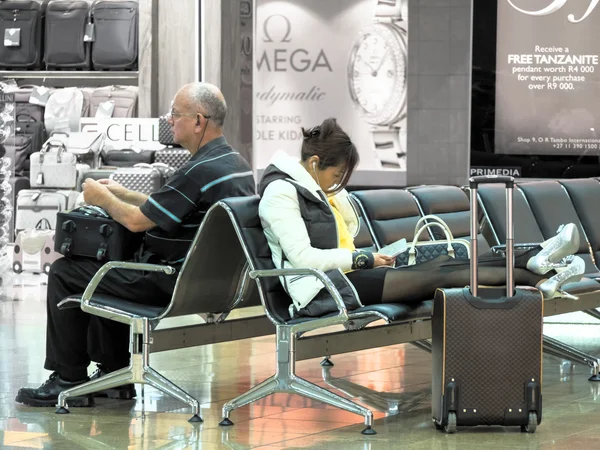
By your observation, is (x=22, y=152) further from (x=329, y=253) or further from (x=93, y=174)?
(x=329, y=253)

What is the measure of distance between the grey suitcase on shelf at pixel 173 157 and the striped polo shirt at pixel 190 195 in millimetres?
5162

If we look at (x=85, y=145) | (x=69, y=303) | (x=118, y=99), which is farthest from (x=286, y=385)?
(x=118, y=99)

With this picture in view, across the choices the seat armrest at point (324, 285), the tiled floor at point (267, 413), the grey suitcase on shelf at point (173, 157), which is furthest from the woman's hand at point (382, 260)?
the grey suitcase on shelf at point (173, 157)

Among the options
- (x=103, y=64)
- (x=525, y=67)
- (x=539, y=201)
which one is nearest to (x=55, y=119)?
(x=103, y=64)

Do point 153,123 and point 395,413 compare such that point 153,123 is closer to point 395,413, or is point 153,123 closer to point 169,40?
point 169,40

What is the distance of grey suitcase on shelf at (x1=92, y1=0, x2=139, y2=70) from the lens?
12.0 m

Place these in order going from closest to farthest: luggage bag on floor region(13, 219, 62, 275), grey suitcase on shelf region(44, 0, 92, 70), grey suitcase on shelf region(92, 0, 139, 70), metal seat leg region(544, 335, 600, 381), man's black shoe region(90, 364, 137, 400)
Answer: man's black shoe region(90, 364, 137, 400), metal seat leg region(544, 335, 600, 381), luggage bag on floor region(13, 219, 62, 275), grey suitcase on shelf region(92, 0, 139, 70), grey suitcase on shelf region(44, 0, 92, 70)

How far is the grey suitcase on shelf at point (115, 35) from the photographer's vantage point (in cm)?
1198

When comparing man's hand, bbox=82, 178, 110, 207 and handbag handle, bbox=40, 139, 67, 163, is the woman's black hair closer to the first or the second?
man's hand, bbox=82, 178, 110, 207

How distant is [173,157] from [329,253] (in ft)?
18.9

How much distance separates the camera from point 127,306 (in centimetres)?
488

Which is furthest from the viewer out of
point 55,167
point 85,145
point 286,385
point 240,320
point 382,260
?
point 85,145

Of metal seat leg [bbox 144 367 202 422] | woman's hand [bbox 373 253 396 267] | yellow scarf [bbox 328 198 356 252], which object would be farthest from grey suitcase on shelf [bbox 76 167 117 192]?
woman's hand [bbox 373 253 396 267]

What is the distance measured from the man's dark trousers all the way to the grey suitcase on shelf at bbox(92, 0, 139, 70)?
286 inches
